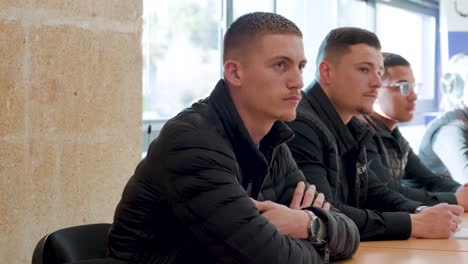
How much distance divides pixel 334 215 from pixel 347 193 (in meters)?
0.92

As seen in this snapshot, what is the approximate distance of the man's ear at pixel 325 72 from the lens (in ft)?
10.9

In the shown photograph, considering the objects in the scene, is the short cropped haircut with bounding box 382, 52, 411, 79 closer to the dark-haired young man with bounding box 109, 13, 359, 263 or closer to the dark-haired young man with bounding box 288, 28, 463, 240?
the dark-haired young man with bounding box 288, 28, 463, 240

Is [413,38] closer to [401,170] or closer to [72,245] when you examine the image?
[401,170]

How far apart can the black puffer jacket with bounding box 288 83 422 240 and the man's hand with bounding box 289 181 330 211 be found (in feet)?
0.87

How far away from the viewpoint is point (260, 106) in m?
2.22

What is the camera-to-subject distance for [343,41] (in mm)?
3373

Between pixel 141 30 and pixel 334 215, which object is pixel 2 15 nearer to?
pixel 141 30

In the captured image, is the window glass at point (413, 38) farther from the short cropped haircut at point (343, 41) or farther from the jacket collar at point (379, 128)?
the short cropped haircut at point (343, 41)

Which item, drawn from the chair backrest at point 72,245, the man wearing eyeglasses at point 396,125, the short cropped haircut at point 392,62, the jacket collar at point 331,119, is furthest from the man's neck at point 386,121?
the chair backrest at point 72,245

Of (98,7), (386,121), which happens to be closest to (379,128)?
(386,121)

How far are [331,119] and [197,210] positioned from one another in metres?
1.37

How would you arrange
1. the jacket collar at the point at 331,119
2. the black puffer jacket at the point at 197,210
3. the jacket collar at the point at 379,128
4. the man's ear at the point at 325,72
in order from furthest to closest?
the jacket collar at the point at 379,128 → the man's ear at the point at 325,72 → the jacket collar at the point at 331,119 → the black puffer jacket at the point at 197,210

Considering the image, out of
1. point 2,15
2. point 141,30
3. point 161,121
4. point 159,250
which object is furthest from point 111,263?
point 161,121

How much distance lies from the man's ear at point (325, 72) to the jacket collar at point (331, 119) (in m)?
0.12
